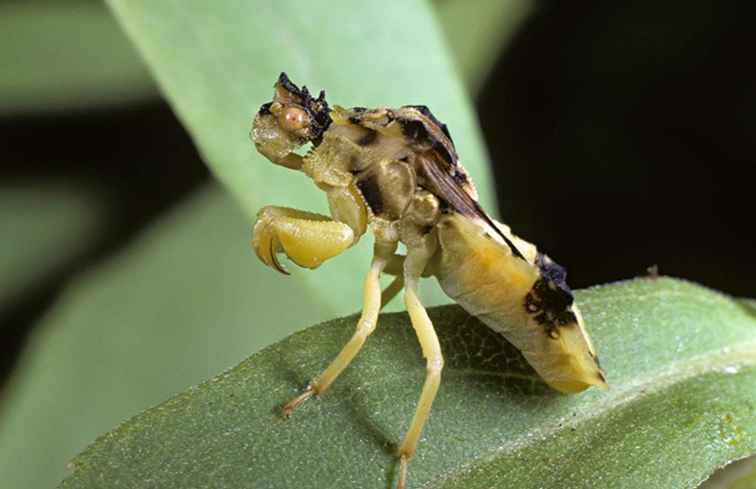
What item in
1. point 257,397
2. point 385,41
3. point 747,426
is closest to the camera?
point 257,397

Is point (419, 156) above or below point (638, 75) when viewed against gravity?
above

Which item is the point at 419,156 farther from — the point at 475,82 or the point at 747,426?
the point at 475,82

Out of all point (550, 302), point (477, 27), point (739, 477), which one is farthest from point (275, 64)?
point (739, 477)

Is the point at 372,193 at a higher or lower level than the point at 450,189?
higher

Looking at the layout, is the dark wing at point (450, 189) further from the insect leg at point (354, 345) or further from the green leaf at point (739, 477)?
the green leaf at point (739, 477)

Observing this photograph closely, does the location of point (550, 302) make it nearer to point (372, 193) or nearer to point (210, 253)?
point (372, 193)

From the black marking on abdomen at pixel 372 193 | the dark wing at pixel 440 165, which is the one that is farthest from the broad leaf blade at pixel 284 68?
the dark wing at pixel 440 165

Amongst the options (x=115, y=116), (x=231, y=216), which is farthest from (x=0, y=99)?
(x=231, y=216)
